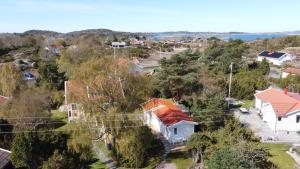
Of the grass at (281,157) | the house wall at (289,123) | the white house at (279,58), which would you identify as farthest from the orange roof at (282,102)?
the white house at (279,58)

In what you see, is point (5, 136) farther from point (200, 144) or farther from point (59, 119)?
point (200, 144)

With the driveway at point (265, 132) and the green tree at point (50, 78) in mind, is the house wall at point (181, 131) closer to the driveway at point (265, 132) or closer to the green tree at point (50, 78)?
the driveway at point (265, 132)

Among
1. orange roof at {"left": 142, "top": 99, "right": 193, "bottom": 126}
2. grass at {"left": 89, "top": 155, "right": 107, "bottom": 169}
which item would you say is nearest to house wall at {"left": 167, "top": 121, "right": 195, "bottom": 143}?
orange roof at {"left": 142, "top": 99, "right": 193, "bottom": 126}

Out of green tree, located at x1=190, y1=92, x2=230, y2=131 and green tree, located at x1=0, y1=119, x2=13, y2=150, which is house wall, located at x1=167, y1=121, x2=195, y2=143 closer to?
green tree, located at x1=190, y1=92, x2=230, y2=131

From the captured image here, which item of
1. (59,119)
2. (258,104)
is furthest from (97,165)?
(258,104)

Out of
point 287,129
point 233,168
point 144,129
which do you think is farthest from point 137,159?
point 287,129
